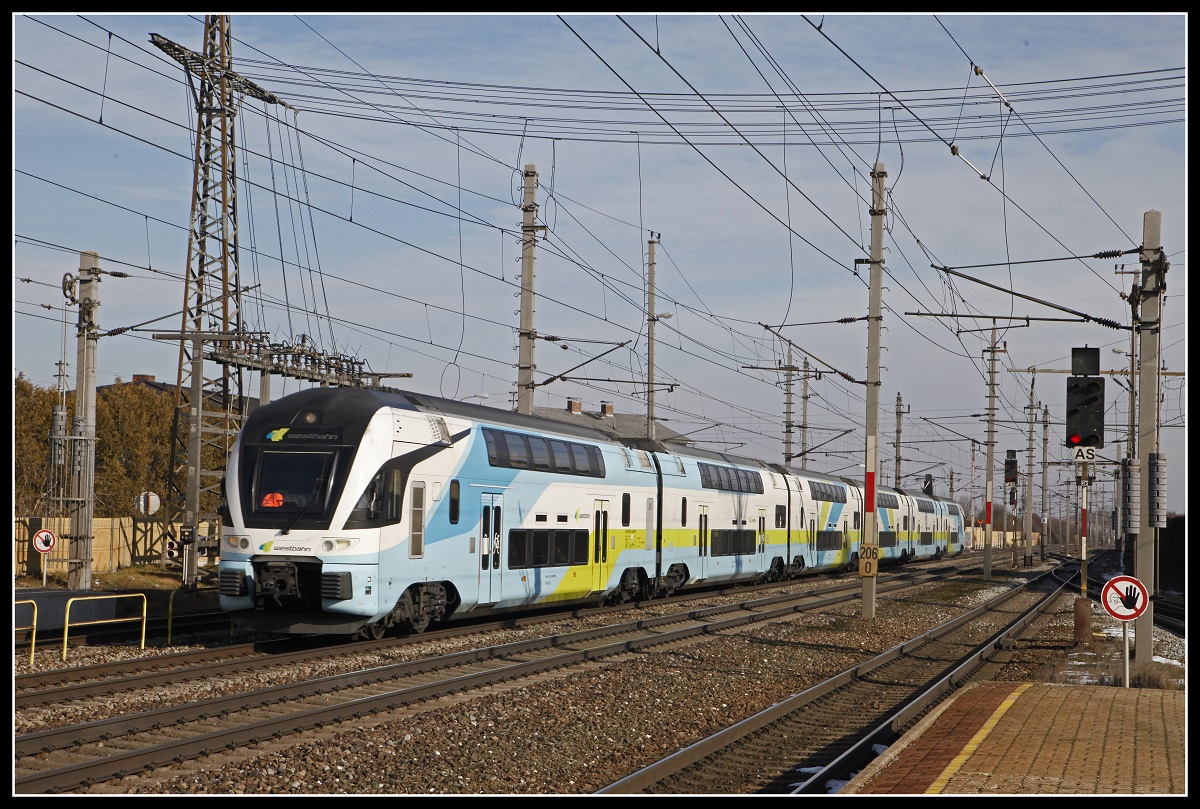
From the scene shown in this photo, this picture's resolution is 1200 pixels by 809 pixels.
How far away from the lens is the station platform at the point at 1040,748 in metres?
9.79

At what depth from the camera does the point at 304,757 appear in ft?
35.1

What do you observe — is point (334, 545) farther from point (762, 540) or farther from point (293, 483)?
point (762, 540)

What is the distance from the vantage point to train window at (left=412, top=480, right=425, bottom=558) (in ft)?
60.8

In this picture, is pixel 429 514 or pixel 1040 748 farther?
pixel 429 514

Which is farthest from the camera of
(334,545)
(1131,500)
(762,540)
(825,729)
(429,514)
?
(762,540)

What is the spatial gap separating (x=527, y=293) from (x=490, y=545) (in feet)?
29.8

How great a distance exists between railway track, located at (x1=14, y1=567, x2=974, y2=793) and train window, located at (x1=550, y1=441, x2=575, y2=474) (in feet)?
10.5

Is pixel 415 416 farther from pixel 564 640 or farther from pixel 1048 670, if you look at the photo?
pixel 1048 670

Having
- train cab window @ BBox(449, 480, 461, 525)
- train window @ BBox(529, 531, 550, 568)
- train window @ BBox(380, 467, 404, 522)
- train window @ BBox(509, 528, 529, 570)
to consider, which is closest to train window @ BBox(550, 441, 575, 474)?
train window @ BBox(529, 531, 550, 568)

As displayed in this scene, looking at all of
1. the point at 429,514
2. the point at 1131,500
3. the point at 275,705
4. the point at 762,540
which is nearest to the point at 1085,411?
the point at 1131,500

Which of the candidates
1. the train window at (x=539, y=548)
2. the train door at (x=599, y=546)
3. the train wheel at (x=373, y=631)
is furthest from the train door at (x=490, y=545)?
the train door at (x=599, y=546)

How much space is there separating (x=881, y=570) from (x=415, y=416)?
133 ft

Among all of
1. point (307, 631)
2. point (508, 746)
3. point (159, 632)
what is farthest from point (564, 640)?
point (508, 746)

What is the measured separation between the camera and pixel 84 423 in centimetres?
2586
